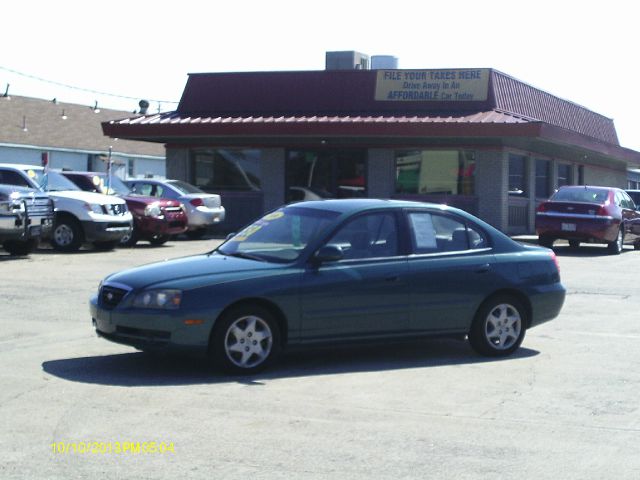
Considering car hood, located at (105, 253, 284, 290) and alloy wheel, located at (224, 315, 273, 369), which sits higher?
car hood, located at (105, 253, 284, 290)

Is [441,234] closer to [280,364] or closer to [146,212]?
[280,364]

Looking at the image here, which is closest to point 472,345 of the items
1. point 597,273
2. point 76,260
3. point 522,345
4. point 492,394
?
point 522,345

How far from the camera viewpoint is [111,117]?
186 ft

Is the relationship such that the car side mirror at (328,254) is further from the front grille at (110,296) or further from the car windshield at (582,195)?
the car windshield at (582,195)

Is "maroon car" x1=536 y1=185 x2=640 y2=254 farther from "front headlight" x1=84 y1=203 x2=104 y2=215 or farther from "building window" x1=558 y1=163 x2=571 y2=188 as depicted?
"building window" x1=558 y1=163 x2=571 y2=188

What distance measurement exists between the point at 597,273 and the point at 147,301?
40.3 feet

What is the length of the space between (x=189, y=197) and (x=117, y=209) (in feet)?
13.7

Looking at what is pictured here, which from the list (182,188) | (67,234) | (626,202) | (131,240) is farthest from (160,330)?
(626,202)

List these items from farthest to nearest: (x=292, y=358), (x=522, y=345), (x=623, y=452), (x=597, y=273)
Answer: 1. (x=597, y=273)
2. (x=522, y=345)
3. (x=292, y=358)
4. (x=623, y=452)

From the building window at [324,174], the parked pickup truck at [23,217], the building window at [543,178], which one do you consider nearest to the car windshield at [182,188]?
the building window at [324,174]

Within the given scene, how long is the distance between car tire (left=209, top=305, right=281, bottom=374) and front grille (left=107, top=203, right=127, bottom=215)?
1313 centimetres

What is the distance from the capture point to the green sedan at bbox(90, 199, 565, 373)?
342 inches

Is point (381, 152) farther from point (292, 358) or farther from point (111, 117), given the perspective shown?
point (111, 117)

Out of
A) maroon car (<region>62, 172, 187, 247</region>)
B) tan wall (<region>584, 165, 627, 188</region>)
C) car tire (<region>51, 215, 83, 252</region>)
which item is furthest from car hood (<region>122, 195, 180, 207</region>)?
tan wall (<region>584, 165, 627, 188</region>)
